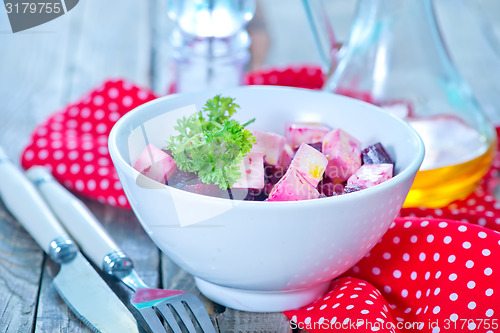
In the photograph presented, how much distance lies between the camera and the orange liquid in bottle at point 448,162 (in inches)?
29.4

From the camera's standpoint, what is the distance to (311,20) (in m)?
0.82

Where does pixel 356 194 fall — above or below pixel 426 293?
above

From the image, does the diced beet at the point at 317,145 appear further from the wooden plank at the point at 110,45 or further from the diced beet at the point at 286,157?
the wooden plank at the point at 110,45

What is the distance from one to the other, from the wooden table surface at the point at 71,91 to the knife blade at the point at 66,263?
1 cm

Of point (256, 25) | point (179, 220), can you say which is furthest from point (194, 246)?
point (256, 25)

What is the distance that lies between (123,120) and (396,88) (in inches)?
14.0

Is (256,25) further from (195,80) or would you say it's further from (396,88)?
(396,88)

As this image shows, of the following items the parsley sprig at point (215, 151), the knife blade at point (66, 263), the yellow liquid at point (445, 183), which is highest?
the parsley sprig at point (215, 151)

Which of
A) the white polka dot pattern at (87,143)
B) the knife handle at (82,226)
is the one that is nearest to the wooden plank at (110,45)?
the white polka dot pattern at (87,143)

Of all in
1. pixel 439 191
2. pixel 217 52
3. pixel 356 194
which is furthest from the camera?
pixel 217 52

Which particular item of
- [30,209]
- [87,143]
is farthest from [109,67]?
[30,209]

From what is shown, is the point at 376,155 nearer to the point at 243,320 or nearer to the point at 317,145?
the point at 317,145
